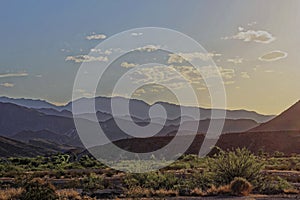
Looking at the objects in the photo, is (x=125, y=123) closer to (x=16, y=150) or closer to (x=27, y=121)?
(x=16, y=150)

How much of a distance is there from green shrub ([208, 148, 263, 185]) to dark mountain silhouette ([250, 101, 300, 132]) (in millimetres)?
90445

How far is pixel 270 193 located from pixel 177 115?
10470cm

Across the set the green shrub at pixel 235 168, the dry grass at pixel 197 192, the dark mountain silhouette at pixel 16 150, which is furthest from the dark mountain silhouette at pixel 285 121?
the dry grass at pixel 197 192

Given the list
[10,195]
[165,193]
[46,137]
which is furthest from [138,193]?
[46,137]

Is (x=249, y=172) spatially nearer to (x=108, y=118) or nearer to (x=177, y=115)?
(x=177, y=115)

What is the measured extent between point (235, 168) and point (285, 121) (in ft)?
317

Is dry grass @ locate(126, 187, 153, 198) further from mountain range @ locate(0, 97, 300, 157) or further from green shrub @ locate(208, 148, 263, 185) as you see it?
mountain range @ locate(0, 97, 300, 157)

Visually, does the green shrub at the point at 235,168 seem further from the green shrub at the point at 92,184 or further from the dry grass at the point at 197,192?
the green shrub at the point at 92,184

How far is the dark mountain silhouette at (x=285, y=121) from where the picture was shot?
369ft

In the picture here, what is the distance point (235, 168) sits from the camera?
23484 millimetres

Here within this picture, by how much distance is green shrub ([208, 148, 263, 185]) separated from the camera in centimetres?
2341

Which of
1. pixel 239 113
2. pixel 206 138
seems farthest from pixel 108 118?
pixel 206 138

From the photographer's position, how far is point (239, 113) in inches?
5719

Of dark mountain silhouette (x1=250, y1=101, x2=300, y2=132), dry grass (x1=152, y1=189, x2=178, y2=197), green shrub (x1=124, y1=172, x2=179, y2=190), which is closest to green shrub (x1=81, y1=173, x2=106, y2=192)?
green shrub (x1=124, y1=172, x2=179, y2=190)
